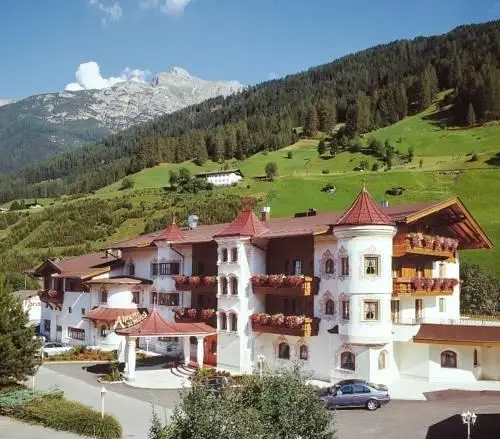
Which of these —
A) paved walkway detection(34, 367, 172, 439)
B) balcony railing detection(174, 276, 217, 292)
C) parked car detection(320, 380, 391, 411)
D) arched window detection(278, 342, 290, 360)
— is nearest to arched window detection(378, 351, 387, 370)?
parked car detection(320, 380, 391, 411)

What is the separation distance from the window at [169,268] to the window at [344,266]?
17096mm

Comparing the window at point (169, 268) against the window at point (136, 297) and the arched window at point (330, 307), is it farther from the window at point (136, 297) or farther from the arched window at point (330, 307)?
the arched window at point (330, 307)

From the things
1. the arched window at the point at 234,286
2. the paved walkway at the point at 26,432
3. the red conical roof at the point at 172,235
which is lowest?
the paved walkway at the point at 26,432

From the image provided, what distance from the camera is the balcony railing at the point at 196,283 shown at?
44.5 m

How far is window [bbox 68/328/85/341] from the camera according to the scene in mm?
56122

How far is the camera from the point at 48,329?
62.9m

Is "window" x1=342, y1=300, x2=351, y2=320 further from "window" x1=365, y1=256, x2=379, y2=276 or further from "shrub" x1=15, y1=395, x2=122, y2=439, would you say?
"shrub" x1=15, y1=395, x2=122, y2=439

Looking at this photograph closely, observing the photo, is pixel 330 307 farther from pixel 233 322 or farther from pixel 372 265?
pixel 233 322

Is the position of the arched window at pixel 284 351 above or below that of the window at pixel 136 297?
below

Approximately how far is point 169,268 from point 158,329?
1022 cm

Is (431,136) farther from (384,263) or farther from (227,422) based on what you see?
(227,422)

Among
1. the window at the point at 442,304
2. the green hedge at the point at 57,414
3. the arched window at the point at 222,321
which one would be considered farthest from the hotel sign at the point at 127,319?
the window at the point at 442,304

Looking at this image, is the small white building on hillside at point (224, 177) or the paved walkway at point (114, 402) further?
the small white building on hillside at point (224, 177)

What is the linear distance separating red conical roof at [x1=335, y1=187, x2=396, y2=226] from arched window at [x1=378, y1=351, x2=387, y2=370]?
7624 millimetres
